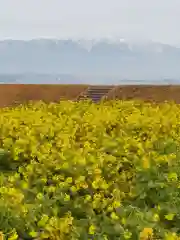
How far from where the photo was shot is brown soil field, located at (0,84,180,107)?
867 inches

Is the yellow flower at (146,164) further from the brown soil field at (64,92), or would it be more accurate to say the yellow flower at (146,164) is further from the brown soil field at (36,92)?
the brown soil field at (36,92)

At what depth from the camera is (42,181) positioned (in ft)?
14.7

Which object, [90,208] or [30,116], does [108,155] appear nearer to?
[90,208]

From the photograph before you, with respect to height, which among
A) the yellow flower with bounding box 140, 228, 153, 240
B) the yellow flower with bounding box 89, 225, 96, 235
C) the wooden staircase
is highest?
the wooden staircase

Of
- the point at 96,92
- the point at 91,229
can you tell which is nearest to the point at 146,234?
the point at 91,229

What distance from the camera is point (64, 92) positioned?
22625 millimetres

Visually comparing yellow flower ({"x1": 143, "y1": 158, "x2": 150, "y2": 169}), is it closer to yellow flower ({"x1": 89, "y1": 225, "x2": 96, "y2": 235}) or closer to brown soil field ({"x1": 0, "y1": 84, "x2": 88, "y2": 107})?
yellow flower ({"x1": 89, "y1": 225, "x2": 96, "y2": 235})

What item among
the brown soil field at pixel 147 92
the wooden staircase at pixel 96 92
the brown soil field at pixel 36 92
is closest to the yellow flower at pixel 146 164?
the brown soil field at pixel 147 92

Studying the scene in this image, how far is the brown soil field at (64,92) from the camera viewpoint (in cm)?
2203

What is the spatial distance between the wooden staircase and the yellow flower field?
1651 cm

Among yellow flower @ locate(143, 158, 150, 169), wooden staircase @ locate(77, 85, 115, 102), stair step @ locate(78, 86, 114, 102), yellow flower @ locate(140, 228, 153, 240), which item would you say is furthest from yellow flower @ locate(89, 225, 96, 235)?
stair step @ locate(78, 86, 114, 102)

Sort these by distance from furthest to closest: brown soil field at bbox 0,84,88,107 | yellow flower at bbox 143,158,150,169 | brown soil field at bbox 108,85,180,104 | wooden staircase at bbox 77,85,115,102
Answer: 1. wooden staircase at bbox 77,85,115,102
2. brown soil field at bbox 0,84,88,107
3. brown soil field at bbox 108,85,180,104
4. yellow flower at bbox 143,158,150,169

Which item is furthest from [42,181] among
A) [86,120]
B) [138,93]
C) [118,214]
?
[138,93]

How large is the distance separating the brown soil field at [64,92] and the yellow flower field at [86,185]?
52.0 feet
